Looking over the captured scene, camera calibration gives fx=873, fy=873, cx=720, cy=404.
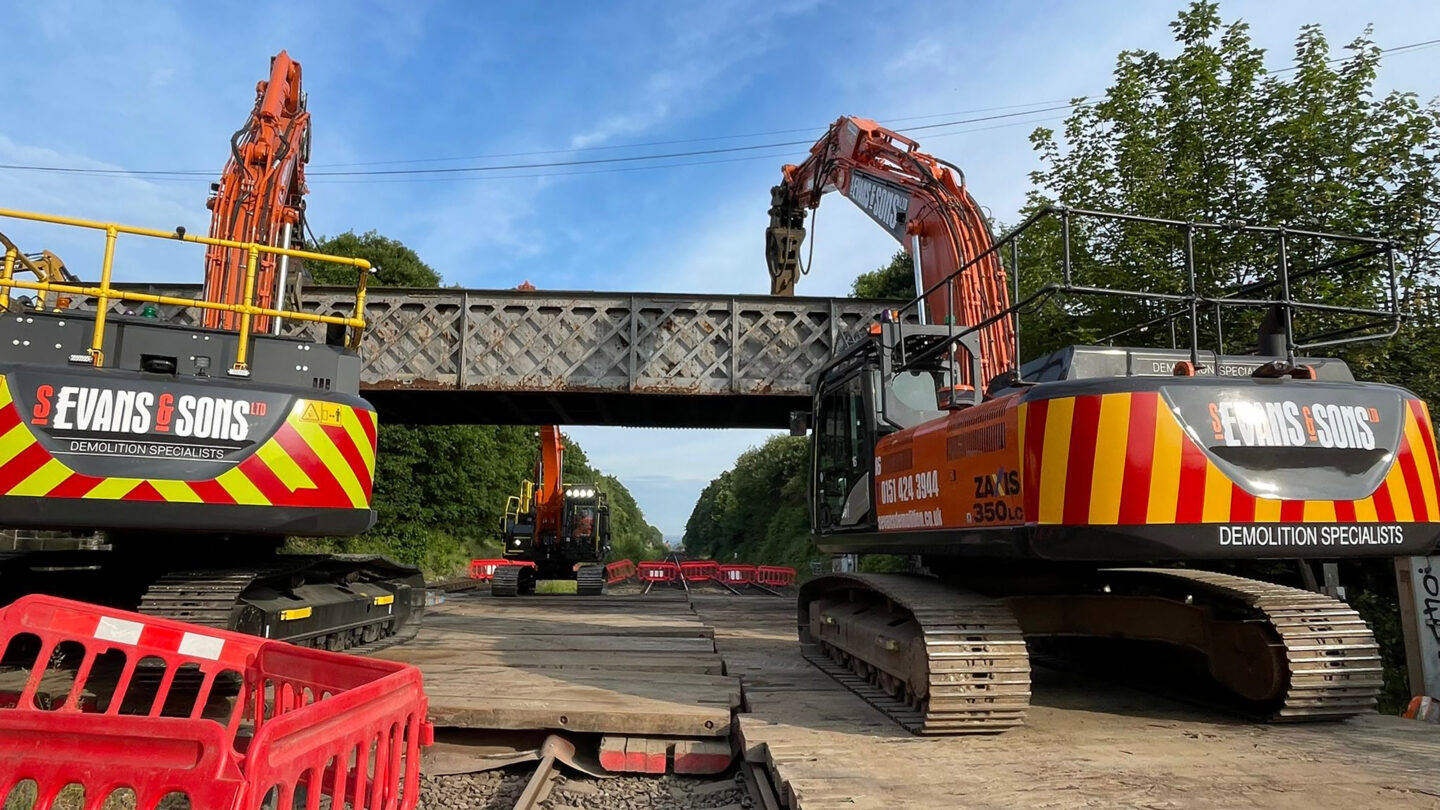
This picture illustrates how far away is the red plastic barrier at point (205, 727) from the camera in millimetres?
2195

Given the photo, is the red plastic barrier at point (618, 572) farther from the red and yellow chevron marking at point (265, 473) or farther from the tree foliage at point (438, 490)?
the red and yellow chevron marking at point (265, 473)

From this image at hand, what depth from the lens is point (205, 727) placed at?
2180mm

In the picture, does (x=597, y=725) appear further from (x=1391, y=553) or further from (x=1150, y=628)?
(x=1391, y=553)

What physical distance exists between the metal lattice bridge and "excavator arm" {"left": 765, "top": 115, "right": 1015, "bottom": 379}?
5.73 feet

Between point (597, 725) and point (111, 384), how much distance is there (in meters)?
3.43

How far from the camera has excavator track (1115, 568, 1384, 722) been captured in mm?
4562

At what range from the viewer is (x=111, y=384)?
5.03 metres

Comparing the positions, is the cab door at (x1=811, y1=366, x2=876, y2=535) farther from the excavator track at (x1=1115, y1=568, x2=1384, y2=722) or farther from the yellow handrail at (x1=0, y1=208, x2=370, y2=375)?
the yellow handrail at (x1=0, y1=208, x2=370, y2=375)

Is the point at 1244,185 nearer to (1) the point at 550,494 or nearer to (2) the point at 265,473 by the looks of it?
(2) the point at 265,473

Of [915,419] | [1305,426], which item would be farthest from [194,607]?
[1305,426]

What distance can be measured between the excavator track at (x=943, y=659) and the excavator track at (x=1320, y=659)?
138 centimetres

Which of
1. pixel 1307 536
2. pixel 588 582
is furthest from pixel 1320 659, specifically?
pixel 588 582

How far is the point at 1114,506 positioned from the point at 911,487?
1499 millimetres

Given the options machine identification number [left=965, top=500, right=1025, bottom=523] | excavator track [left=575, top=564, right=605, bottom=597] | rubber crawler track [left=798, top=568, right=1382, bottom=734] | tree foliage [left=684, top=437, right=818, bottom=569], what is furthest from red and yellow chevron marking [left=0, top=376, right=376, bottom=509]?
tree foliage [left=684, top=437, right=818, bottom=569]
